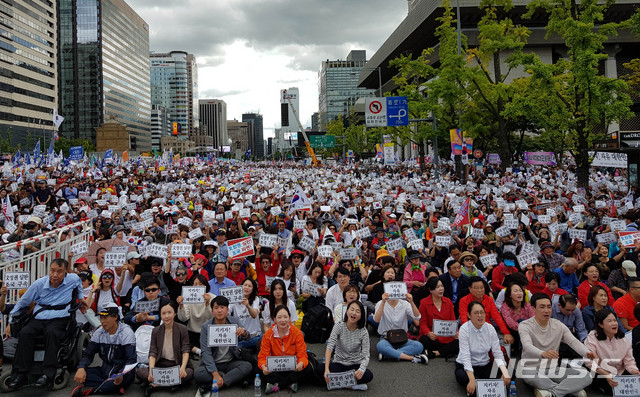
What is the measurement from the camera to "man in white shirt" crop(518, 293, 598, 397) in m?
5.55

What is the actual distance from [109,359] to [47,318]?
3.29 ft

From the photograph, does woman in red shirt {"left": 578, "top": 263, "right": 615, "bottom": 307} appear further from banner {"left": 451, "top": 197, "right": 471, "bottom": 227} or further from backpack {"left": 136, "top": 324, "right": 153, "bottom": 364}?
backpack {"left": 136, "top": 324, "right": 153, "bottom": 364}

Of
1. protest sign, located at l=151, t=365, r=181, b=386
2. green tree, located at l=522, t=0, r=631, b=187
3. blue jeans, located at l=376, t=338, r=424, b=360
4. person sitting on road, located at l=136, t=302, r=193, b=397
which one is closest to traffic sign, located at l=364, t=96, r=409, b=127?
green tree, located at l=522, t=0, r=631, b=187

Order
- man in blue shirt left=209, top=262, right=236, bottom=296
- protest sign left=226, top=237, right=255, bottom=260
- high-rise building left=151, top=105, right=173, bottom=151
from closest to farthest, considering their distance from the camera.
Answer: man in blue shirt left=209, top=262, right=236, bottom=296, protest sign left=226, top=237, right=255, bottom=260, high-rise building left=151, top=105, right=173, bottom=151

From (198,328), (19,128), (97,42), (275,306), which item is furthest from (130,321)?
(97,42)

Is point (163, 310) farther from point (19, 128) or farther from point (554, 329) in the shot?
point (19, 128)

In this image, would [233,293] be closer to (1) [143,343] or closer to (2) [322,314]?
(1) [143,343]

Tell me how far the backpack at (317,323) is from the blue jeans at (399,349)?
1067 millimetres

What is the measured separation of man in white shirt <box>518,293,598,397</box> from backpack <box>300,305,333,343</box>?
118 inches

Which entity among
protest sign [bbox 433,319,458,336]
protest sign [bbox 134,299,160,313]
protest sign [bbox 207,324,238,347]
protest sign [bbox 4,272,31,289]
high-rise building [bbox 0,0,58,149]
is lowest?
protest sign [bbox 433,319,458,336]

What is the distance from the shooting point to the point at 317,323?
7762mm

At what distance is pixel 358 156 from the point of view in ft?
269

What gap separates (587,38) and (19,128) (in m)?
90.4

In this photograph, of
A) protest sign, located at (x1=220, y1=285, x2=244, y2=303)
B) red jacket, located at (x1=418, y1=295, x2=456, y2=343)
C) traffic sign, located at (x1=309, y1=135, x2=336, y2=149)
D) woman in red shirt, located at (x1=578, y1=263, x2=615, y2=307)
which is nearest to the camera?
protest sign, located at (x1=220, y1=285, x2=244, y2=303)
